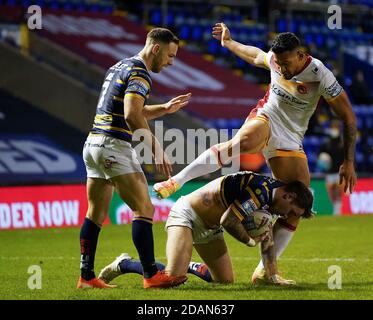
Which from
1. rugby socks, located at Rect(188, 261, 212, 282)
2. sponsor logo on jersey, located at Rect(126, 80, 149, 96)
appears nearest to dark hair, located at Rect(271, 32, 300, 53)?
sponsor logo on jersey, located at Rect(126, 80, 149, 96)

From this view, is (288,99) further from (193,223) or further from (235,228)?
(235,228)

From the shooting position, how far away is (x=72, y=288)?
7684 millimetres

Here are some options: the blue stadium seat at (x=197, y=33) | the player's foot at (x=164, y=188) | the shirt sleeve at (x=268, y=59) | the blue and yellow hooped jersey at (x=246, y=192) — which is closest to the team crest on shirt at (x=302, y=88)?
the shirt sleeve at (x=268, y=59)

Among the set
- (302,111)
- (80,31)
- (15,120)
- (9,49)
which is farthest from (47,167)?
(302,111)

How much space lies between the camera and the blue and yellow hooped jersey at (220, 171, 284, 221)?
24.0 feet

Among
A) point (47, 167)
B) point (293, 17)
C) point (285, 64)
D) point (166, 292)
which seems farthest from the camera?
point (293, 17)

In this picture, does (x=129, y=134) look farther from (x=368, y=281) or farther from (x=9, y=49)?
(x=9, y=49)

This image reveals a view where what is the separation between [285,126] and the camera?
27.6 feet

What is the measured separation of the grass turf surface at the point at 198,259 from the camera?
7.24 m

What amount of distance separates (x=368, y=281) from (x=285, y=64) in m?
2.12

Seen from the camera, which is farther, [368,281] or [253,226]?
[368,281]

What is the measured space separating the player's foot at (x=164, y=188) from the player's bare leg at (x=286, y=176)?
1.04 m

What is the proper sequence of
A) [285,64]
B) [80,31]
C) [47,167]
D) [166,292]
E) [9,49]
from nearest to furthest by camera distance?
[166,292] < [285,64] < [47,167] < [9,49] < [80,31]

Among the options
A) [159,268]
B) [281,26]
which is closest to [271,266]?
[159,268]
